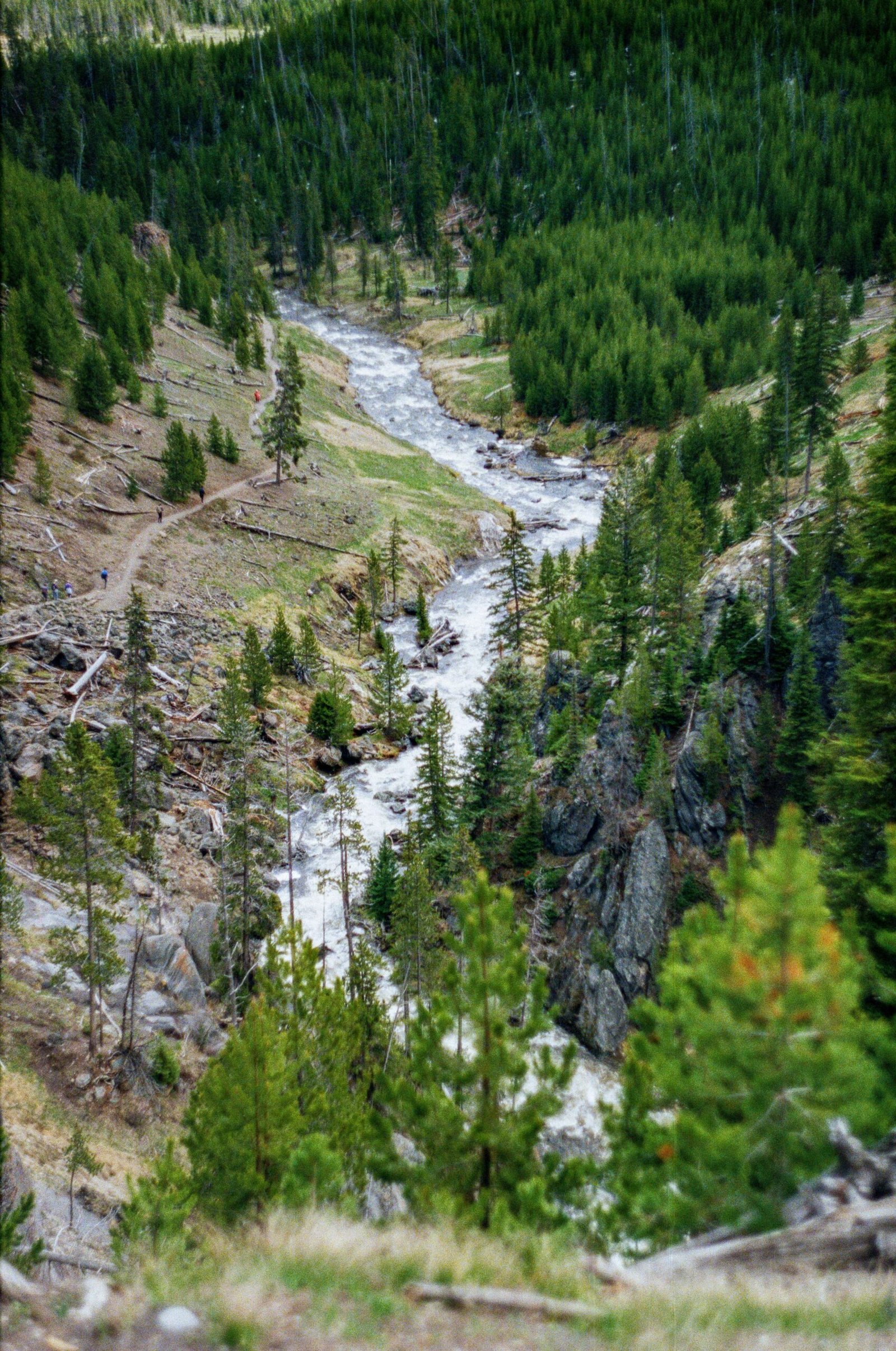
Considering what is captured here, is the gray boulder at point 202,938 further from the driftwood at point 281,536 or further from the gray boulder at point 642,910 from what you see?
the driftwood at point 281,536

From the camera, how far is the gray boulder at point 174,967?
90.0 feet

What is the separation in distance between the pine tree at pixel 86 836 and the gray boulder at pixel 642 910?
18.6 m

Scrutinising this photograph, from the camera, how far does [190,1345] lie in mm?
7777

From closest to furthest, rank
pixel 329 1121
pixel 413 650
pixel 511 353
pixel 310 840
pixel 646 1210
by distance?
pixel 646 1210, pixel 329 1121, pixel 310 840, pixel 413 650, pixel 511 353

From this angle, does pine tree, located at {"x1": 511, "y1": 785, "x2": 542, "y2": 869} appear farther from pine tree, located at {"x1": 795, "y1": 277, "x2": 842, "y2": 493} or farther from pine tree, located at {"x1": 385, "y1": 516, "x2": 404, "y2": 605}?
pine tree, located at {"x1": 385, "y1": 516, "x2": 404, "y2": 605}

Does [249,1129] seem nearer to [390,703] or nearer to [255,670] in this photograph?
[255,670]

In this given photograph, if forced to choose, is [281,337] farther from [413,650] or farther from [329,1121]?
[329,1121]

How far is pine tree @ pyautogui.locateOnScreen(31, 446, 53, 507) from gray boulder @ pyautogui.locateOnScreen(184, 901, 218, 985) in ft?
103

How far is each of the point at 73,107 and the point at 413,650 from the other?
608 feet

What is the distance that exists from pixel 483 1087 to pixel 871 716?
38.6ft

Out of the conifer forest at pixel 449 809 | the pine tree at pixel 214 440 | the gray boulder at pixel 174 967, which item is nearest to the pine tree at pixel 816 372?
the conifer forest at pixel 449 809

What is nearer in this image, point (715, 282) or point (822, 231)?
point (715, 282)

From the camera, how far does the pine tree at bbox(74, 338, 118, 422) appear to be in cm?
5931

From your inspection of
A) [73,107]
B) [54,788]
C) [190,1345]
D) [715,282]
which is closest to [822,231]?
[715,282]
